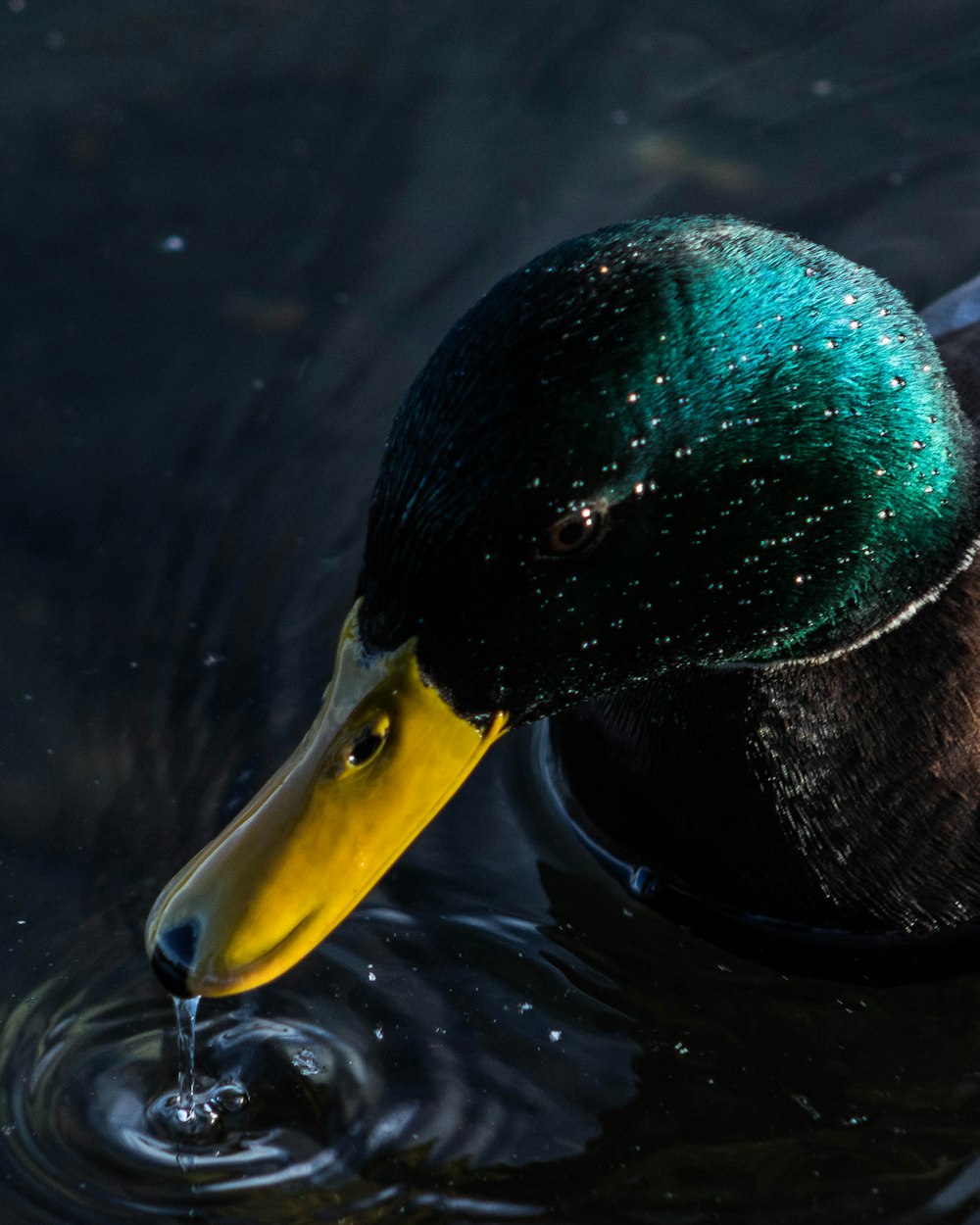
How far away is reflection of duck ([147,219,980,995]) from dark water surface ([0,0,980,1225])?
47 centimetres

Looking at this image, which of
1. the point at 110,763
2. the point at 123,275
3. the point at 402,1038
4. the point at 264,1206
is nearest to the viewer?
the point at 264,1206

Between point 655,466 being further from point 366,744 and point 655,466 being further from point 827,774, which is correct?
point 827,774

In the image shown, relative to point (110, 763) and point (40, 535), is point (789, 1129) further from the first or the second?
point (40, 535)

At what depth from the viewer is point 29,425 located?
482cm

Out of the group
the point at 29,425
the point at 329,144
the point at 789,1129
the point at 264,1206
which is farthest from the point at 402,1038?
the point at 329,144

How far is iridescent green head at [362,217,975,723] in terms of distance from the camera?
9.23ft

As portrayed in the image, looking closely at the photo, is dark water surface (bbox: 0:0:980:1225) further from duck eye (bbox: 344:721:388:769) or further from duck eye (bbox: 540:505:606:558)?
duck eye (bbox: 540:505:606:558)

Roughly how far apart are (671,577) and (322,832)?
0.66 m

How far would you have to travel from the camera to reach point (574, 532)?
9.57ft

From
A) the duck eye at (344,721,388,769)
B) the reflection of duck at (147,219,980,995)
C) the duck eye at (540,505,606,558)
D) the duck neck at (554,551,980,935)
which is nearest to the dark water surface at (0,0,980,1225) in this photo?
the duck neck at (554,551,980,935)

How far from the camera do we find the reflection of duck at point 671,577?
2.83 metres

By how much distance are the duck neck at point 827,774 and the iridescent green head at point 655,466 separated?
16 centimetres

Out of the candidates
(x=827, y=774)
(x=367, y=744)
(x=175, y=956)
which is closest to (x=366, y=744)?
(x=367, y=744)

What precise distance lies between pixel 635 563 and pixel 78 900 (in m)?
1.48
